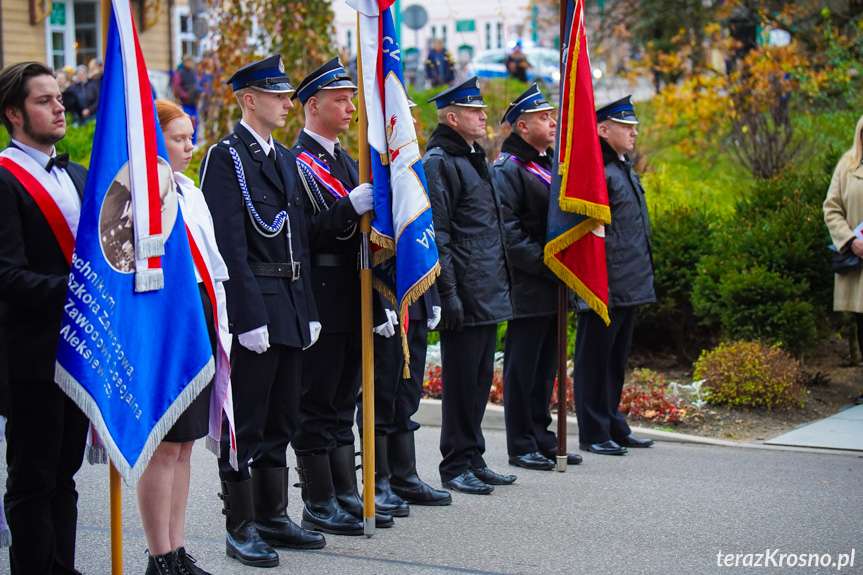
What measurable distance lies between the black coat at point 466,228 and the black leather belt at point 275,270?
4.17ft

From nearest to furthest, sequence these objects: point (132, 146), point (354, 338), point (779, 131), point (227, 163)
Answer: point (132, 146)
point (227, 163)
point (354, 338)
point (779, 131)

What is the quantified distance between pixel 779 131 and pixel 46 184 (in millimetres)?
11566

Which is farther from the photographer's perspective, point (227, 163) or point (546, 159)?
point (546, 159)

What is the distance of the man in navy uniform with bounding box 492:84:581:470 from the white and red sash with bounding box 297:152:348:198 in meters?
1.58

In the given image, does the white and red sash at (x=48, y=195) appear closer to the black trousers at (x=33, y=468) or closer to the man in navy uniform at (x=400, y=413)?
the black trousers at (x=33, y=468)

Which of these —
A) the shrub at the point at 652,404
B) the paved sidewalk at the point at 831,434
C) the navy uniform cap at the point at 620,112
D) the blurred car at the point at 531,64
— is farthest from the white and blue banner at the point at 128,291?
the blurred car at the point at 531,64

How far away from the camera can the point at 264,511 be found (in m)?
4.96

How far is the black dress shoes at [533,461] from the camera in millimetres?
6719

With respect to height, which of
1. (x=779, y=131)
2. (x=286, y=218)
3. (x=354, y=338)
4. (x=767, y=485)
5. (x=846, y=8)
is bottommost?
(x=767, y=485)

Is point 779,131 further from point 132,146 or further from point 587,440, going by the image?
point 132,146

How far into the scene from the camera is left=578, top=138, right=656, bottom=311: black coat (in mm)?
7285

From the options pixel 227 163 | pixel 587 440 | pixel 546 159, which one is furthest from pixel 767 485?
pixel 227 163

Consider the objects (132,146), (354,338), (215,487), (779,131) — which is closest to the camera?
(132,146)

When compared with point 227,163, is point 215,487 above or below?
below
